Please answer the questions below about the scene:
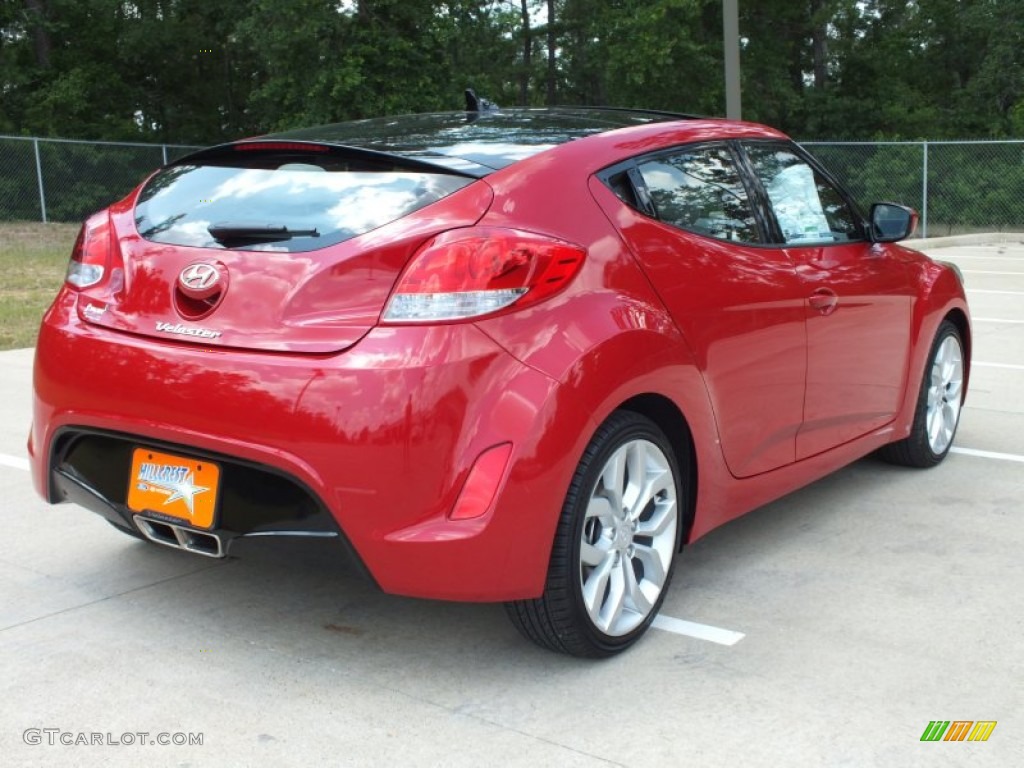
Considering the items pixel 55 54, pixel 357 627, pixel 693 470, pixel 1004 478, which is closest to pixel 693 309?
pixel 693 470

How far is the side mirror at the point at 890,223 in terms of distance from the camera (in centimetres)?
482

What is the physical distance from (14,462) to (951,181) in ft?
68.0

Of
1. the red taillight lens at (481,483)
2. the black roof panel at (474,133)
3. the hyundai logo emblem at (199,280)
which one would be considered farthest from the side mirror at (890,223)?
the hyundai logo emblem at (199,280)

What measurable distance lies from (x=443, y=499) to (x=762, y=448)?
1478 millimetres

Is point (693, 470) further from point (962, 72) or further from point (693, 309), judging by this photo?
point (962, 72)

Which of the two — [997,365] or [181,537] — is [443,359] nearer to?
[181,537]

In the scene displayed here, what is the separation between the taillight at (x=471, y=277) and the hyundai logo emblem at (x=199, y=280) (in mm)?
531

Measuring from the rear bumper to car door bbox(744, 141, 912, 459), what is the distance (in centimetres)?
155

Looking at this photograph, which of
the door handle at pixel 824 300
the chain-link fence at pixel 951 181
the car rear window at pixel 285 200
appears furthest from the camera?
the chain-link fence at pixel 951 181

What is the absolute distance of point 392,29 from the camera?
98.3 feet

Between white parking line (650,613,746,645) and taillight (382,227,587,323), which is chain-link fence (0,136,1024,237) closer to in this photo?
white parking line (650,613,746,645)

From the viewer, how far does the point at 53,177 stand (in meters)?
23.7

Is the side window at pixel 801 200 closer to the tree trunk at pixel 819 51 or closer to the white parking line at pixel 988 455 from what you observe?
the white parking line at pixel 988 455

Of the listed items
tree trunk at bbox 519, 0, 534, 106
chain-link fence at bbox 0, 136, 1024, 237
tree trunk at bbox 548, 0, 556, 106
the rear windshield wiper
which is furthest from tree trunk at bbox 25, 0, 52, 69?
the rear windshield wiper
